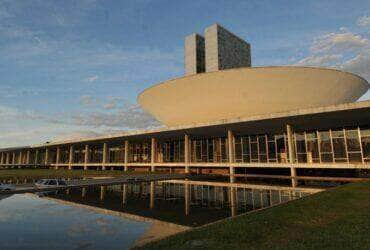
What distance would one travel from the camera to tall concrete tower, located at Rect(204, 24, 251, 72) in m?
122

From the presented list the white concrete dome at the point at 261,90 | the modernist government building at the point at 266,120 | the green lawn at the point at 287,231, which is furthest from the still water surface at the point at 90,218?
the white concrete dome at the point at 261,90

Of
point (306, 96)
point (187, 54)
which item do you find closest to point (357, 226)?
point (306, 96)

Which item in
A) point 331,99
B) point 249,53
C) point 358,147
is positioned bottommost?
point 358,147

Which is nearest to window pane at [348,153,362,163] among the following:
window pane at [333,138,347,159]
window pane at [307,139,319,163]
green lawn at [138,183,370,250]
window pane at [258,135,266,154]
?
window pane at [333,138,347,159]

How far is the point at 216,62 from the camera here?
12069 cm

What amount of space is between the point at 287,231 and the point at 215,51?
11828 cm

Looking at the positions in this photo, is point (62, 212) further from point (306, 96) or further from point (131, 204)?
point (306, 96)

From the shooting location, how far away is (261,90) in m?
41.5

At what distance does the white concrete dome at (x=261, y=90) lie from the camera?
40.2 m

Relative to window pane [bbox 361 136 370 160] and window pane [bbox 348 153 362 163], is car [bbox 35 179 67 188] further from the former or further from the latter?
window pane [bbox 361 136 370 160]

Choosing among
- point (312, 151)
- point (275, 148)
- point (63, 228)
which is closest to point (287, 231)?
point (63, 228)

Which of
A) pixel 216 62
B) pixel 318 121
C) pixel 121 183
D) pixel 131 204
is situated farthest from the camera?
pixel 216 62

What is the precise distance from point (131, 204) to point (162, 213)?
11.1ft

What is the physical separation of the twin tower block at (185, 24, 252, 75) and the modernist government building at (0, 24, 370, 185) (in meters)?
72.9
